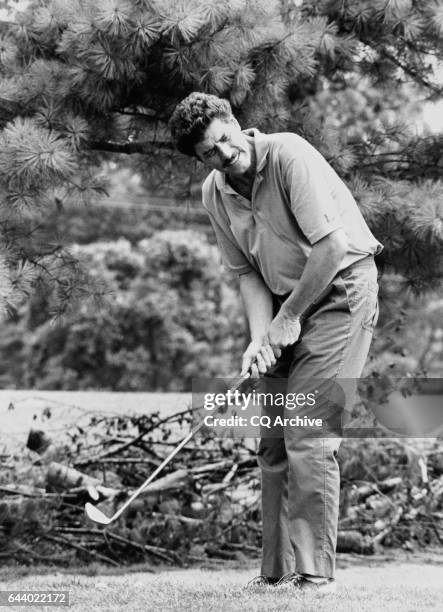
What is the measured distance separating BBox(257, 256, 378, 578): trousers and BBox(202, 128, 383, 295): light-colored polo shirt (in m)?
0.11

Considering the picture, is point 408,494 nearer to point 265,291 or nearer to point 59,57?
point 265,291

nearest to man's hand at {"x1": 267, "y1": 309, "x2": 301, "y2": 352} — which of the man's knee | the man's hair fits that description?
the man's knee

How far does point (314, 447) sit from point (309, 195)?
718 millimetres

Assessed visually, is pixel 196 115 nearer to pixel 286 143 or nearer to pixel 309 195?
pixel 286 143

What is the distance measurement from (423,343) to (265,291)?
1151 cm

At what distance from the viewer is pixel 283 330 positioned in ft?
9.04

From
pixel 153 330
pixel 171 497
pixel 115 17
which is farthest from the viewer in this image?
pixel 153 330

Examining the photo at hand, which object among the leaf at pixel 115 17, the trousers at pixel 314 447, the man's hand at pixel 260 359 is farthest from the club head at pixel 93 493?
the leaf at pixel 115 17

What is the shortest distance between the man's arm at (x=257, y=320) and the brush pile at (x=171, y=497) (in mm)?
1219

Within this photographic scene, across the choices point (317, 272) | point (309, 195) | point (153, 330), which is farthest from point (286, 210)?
point (153, 330)

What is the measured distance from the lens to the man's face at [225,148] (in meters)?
2.75

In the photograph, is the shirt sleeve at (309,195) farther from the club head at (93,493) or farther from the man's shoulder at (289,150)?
the club head at (93,493)

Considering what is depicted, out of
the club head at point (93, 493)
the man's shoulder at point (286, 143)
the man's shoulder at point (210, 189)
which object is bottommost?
the club head at point (93, 493)

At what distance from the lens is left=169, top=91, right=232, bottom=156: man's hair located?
2.73m
